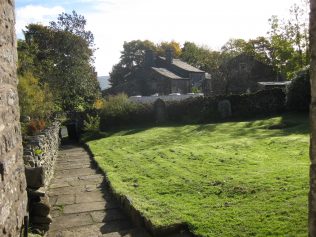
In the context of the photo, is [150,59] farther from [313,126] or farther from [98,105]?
[313,126]

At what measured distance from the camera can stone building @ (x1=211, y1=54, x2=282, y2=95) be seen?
42219 millimetres

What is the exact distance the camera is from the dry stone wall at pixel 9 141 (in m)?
3.50

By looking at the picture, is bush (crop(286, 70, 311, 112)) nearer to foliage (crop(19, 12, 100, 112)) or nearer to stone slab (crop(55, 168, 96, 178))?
stone slab (crop(55, 168, 96, 178))

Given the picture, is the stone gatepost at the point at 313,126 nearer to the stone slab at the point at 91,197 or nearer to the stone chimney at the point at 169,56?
the stone slab at the point at 91,197

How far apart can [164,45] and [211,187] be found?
2657 inches

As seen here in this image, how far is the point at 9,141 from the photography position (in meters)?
3.86

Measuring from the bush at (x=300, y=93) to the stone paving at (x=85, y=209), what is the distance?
14.0 m

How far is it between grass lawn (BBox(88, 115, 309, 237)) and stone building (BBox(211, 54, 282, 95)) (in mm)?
27382

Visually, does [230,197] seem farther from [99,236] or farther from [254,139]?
[254,139]

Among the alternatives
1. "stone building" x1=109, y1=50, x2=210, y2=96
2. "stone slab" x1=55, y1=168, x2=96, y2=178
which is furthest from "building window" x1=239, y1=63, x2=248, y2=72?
"stone slab" x1=55, y1=168, x2=96, y2=178

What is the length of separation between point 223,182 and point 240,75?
120 feet

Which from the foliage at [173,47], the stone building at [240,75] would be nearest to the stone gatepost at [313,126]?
the stone building at [240,75]

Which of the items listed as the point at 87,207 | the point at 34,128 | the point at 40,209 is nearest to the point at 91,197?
the point at 87,207

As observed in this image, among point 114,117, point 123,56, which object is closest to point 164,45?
point 123,56
